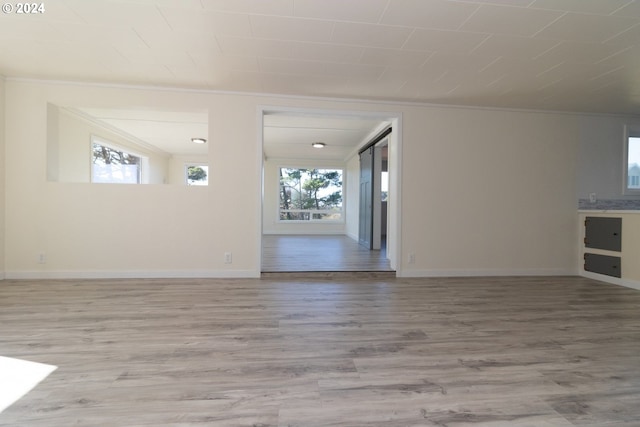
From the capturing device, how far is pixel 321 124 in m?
4.99

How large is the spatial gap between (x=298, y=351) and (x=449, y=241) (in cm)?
299

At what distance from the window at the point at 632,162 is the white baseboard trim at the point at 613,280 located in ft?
4.78

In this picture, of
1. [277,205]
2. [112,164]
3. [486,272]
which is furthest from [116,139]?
[486,272]

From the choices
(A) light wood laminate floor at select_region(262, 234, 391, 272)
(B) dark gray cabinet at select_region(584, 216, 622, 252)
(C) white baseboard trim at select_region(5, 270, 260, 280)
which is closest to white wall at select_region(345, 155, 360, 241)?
(A) light wood laminate floor at select_region(262, 234, 391, 272)

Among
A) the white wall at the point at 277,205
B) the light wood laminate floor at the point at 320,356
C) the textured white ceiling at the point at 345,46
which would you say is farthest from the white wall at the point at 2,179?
the white wall at the point at 277,205

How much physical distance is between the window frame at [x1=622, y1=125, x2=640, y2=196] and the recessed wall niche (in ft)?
20.4

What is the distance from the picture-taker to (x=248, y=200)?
377 cm

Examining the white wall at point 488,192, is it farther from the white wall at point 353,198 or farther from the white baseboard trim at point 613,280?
the white wall at point 353,198

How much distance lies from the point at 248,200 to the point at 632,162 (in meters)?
5.87

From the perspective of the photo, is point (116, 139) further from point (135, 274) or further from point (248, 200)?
point (248, 200)

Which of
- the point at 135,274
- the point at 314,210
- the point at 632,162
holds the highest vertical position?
the point at 632,162

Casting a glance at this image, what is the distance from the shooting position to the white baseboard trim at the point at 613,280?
356 centimetres

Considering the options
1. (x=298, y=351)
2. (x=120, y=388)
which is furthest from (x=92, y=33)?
(x=298, y=351)

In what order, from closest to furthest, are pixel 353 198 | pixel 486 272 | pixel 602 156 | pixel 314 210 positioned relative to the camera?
pixel 486 272, pixel 602 156, pixel 353 198, pixel 314 210
